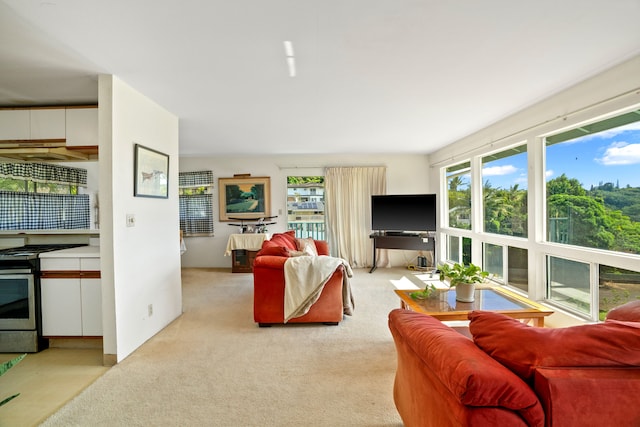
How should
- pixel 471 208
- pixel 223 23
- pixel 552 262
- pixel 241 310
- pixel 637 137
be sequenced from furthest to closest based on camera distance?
pixel 471 208
pixel 241 310
pixel 552 262
pixel 637 137
pixel 223 23

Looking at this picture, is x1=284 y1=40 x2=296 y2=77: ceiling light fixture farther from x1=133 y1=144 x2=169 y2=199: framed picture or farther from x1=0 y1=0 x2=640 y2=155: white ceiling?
x1=133 y1=144 x2=169 y2=199: framed picture

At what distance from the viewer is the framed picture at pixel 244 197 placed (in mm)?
6160

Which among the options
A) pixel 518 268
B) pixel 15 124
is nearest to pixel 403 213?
pixel 518 268

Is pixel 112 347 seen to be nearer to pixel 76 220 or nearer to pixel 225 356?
pixel 225 356

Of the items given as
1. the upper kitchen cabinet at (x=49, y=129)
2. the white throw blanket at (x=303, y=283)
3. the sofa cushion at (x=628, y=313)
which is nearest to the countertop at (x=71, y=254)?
the upper kitchen cabinet at (x=49, y=129)

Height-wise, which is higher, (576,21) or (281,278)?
(576,21)

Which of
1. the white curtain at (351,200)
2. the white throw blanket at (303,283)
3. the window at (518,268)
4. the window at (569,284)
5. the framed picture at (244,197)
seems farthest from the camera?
the framed picture at (244,197)

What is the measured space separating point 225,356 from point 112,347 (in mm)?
907

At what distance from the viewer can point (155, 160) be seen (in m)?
2.95

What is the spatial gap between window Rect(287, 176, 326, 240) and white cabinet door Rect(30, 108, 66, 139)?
13.1ft

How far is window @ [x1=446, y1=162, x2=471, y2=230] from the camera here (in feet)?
16.1

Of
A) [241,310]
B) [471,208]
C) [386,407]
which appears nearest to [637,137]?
[471,208]

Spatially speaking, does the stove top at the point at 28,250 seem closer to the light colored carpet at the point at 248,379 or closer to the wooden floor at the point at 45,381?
the wooden floor at the point at 45,381

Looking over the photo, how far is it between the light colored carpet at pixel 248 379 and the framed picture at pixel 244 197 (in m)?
3.04
